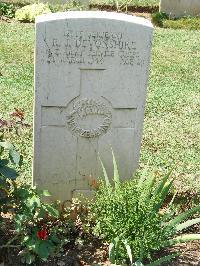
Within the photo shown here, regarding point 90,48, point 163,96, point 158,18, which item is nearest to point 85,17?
point 90,48

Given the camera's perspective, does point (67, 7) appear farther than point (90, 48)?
Yes

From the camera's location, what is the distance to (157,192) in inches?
150

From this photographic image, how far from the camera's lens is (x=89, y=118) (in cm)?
411

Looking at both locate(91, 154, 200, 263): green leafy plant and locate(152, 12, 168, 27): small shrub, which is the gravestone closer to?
locate(91, 154, 200, 263): green leafy plant

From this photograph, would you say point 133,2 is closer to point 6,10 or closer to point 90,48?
point 6,10

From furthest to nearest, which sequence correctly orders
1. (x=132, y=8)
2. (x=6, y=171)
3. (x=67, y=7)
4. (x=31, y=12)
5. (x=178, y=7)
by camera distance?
(x=132, y=8) < (x=178, y=7) < (x=67, y=7) < (x=31, y=12) < (x=6, y=171)

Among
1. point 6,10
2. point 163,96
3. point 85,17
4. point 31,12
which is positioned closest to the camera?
point 85,17

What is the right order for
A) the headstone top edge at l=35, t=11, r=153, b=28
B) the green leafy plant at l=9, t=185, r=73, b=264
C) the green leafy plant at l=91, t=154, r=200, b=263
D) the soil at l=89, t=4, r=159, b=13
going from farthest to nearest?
the soil at l=89, t=4, r=159, b=13 → the headstone top edge at l=35, t=11, r=153, b=28 → the green leafy plant at l=91, t=154, r=200, b=263 → the green leafy plant at l=9, t=185, r=73, b=264

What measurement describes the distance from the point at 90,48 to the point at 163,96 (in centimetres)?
361

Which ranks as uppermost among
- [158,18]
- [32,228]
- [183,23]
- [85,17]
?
[158,18]

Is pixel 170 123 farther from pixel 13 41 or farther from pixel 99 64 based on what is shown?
pixel 13 41

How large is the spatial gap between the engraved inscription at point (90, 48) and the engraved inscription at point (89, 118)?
34 centimetres

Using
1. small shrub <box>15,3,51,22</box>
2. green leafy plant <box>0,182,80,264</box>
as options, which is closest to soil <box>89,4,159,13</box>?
small shrub <box>15,3,51,22</box>

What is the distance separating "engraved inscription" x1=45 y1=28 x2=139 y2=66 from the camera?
3768 mm
